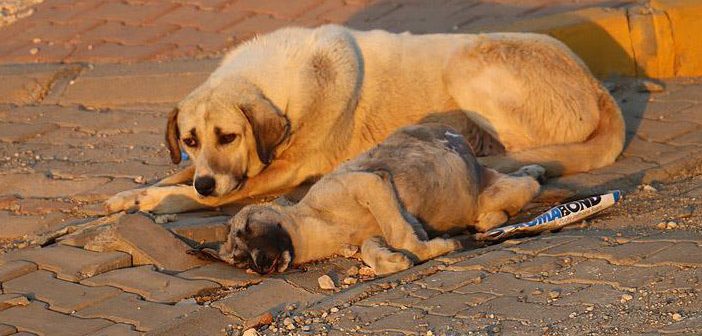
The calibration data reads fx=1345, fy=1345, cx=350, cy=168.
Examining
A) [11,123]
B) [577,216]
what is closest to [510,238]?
[577,216]

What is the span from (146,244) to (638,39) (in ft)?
11.9

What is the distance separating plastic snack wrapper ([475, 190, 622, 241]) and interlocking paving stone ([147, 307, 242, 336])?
4.02 feet

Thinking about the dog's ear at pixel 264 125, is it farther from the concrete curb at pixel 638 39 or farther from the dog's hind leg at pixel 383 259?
the concrete curb at pixel 638 39

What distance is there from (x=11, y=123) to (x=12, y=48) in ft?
4.81

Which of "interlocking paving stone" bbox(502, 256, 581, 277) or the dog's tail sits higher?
"interlocking paving stone" bbox(502, 256, 581, 277)

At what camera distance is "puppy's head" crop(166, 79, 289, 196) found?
5934 millimetres

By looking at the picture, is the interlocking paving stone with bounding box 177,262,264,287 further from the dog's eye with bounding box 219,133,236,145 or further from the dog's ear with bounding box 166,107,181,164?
the dog's ear with bounding box 166,107,181,164

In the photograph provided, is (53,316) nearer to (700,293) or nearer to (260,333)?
(260,333)

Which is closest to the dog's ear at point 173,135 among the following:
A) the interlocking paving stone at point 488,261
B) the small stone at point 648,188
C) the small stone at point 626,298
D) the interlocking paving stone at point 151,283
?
the interlocking paving stone at point 151,283

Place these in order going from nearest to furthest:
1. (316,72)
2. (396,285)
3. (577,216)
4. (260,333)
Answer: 1. (260,333)
2. (396,285)
3. (577,216)
4. (316,72)

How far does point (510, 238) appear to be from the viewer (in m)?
5.10

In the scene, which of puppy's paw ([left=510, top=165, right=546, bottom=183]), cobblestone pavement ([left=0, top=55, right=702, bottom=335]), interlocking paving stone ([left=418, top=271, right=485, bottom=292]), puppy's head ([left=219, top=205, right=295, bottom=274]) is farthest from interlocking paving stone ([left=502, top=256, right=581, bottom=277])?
Result: puppy's paw ([left=510, top=165, right=546, bottom=183])

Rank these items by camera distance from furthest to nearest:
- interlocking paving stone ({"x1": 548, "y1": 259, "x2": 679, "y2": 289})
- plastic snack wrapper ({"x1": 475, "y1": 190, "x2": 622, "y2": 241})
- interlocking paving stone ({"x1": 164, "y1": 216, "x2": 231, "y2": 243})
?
interlocking paving stone ({"x1": 164, "y1": 216, "x2": 231, "y2": 243}), plastic snack wrapper ({"x1": 475, "y1": 190, "x2": 622, "y2": 241}), interlocking paving stone ({"x1": 548, "y1": 259, "x2": 679, "y2": 289})

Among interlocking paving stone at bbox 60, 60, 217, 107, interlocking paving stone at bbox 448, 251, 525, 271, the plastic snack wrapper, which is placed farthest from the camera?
interlocking paving stone at bbox 60, 60, 217, 107
